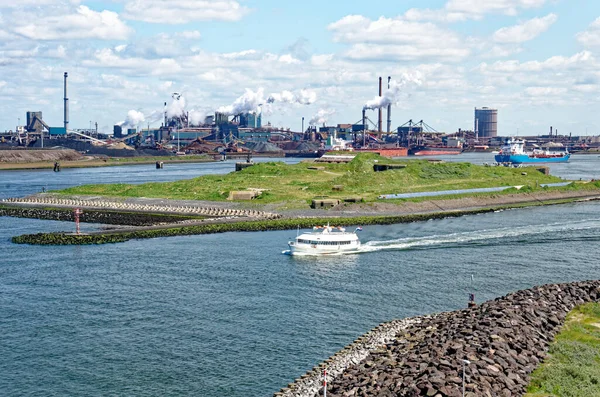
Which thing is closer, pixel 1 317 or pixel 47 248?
pixel 1 317

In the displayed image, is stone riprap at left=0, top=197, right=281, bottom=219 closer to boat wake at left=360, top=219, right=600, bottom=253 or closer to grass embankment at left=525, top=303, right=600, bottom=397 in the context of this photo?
boat wake at left=360, top=219, right=600, bottom=253

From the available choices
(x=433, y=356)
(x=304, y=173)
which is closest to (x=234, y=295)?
(x=433, y=356)

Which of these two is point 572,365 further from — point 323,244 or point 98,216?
point 98,216

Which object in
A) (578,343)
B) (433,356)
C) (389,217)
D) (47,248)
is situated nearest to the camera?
(433,356)

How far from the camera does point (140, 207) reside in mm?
101250

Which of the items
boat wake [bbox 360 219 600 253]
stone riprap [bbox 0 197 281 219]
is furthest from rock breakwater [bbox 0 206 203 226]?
boat wake [bbox 360 219 600 253]

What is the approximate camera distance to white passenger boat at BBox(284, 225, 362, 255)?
2667 inches

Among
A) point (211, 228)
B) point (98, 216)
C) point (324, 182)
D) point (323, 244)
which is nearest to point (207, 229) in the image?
point (211, 228)

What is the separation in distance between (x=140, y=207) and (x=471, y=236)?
46.8 meters

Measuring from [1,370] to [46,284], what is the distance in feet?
60.7

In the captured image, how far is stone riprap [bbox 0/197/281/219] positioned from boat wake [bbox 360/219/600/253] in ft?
71.3

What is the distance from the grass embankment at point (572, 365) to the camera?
31.0m

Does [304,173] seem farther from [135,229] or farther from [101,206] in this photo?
[135,229]

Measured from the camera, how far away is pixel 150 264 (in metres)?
64.1
